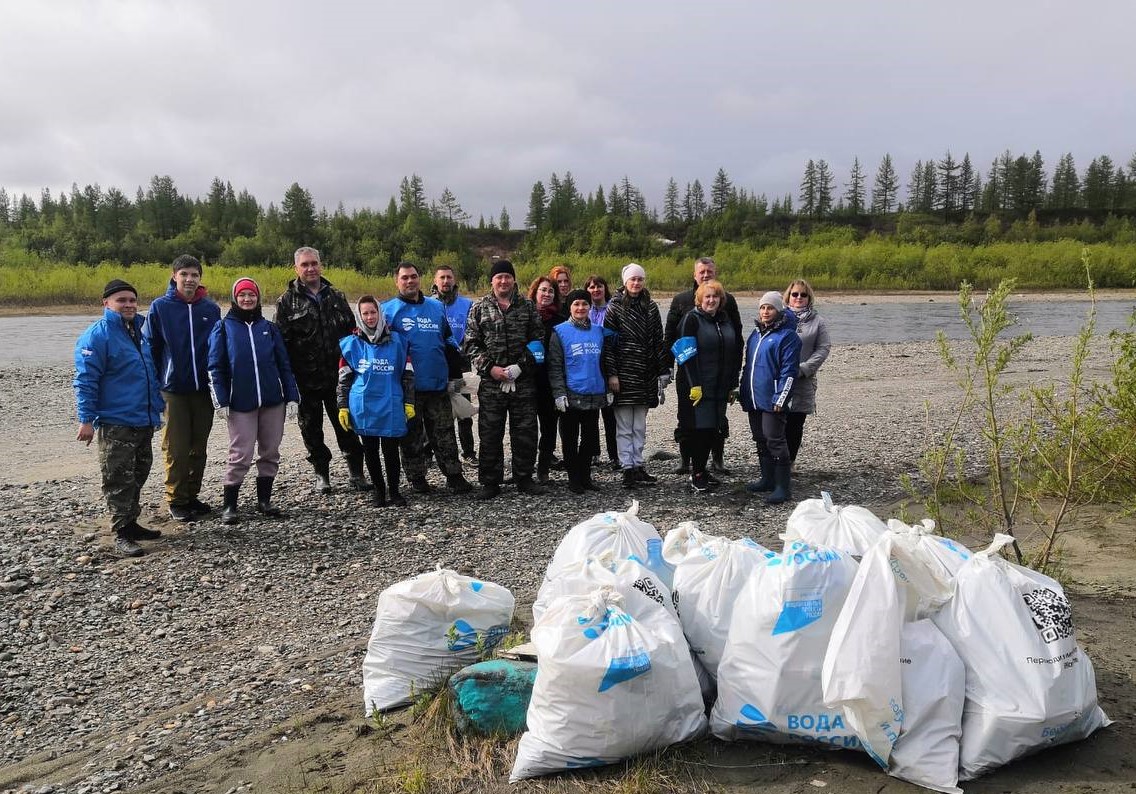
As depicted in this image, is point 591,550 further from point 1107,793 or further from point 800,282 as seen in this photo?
point 800,282

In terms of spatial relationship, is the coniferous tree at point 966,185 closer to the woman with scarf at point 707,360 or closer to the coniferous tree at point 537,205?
the coniferous tree at point 537,205

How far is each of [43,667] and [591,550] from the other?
10.5ft

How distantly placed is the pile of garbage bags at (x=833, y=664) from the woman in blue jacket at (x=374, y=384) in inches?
158

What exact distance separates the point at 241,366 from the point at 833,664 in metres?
5.21

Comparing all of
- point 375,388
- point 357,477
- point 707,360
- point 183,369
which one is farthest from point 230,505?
point 707,360

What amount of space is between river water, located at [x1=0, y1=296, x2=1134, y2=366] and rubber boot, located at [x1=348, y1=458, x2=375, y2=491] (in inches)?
783

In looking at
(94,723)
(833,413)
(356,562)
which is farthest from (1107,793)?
(833,413)

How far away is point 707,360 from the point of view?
281 inches

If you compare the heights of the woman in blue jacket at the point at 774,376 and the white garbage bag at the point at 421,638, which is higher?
the woman in blue jacket at the point at 774,376

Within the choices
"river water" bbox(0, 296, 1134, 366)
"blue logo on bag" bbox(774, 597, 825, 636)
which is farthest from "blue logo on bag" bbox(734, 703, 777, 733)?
"river water" bbox(0, 296, 1134, 366)

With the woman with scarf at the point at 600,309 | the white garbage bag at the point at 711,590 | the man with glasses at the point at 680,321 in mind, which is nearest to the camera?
the white garbage bag at the point at 711,590

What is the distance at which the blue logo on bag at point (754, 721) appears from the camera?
115 inches

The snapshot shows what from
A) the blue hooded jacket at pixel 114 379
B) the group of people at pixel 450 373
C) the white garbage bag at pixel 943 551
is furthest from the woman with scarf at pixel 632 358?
the white garbage bag at pixel 943 551

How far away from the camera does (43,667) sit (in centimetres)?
450
